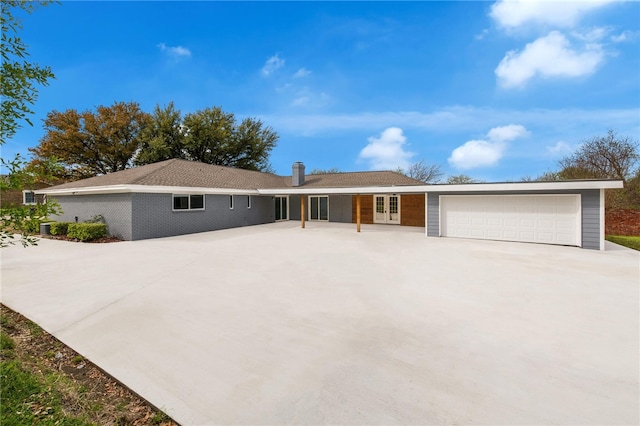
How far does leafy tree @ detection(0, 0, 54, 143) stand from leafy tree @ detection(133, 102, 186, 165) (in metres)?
→ 25.7

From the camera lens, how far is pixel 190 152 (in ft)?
91.2

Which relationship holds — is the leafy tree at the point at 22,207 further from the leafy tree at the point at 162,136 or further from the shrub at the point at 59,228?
the leafy tree at the point at 162,136

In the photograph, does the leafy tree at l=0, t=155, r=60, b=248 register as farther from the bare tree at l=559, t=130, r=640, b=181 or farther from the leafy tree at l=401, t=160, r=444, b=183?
the leafy tree at l=401, t=160, r=444, b=183

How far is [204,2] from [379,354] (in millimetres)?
15398

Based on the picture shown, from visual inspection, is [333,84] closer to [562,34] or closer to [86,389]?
[562,34]

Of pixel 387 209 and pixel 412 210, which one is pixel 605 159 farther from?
pixel 387 209

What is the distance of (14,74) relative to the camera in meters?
2.92

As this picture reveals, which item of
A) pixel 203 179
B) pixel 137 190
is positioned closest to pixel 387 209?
pixel 203 179

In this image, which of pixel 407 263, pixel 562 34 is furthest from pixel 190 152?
pixel 562 34

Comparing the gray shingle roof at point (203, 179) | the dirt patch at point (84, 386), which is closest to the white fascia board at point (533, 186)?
the gray shingle roof at point (203, 179)

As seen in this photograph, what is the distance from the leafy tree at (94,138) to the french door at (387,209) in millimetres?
23889

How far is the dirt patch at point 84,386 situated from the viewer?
2291mm

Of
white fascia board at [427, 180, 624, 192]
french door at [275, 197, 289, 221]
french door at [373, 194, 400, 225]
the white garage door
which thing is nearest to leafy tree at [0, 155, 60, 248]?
white fascia board at [427, 180, 624, 192]

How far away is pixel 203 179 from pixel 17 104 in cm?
1282
